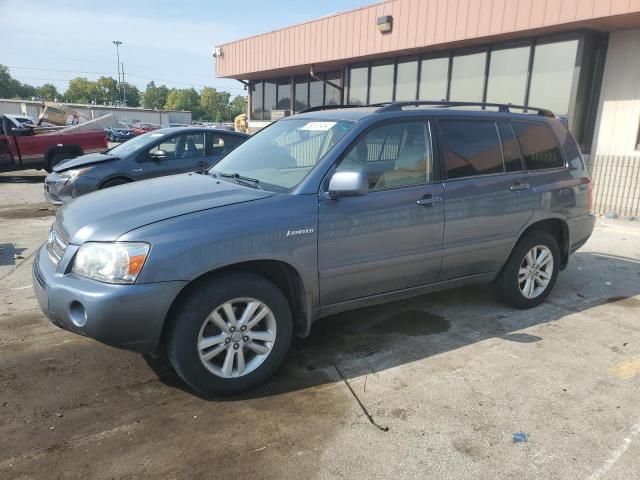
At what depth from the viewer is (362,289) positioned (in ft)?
12.0

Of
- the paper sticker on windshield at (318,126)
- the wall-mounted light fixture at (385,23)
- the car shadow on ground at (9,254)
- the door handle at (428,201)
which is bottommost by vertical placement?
the car shadow on ground at (9,254)

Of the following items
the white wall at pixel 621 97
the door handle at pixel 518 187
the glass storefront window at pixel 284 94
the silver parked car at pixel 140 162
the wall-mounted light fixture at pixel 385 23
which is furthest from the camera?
the glass storefront window at pixel 284 94

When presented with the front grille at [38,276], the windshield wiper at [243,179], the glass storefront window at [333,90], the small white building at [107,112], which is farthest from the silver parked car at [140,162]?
the small white building at [107,112]

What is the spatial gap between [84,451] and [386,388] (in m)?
1.81

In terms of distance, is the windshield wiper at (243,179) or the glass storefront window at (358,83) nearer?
the windshield wiper at (243,179)

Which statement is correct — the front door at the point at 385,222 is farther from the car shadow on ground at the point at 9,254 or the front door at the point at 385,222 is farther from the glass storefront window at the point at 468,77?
the glass storefront window at the point at 468,77

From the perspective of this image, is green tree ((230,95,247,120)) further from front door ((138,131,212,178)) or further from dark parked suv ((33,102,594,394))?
dark parked suv ((33,102,594,394))

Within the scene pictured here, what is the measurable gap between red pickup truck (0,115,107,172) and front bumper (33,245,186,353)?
12.1 meters

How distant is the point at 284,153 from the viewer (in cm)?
390

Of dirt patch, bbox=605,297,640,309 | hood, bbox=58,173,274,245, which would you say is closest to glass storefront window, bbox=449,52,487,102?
dirt patch, bbox=605,297,640,309

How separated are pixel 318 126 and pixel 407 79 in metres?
10.7

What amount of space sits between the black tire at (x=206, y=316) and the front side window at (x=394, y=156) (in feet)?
3.42

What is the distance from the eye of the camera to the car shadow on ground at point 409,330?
139 inches

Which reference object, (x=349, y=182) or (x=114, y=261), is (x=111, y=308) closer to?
(x=114, y=261)
